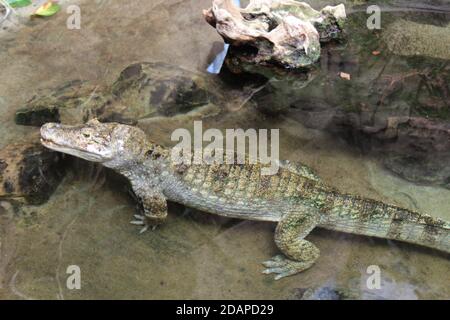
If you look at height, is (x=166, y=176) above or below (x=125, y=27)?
below

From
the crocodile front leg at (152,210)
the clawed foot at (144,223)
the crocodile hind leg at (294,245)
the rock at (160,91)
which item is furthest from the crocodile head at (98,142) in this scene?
the crocodile hind leg at (294,245)

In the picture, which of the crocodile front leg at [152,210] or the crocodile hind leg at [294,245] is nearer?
the crocodile hind leg at [294,245]

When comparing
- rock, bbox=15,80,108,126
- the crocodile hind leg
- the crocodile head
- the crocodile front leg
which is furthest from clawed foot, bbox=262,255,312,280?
rock, bbox=15,80,108,126

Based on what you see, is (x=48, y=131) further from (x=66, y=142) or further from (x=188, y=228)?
(x=188, y=228)

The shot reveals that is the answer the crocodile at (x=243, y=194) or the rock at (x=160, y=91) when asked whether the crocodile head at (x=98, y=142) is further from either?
the rock at (x=160, y=91)
